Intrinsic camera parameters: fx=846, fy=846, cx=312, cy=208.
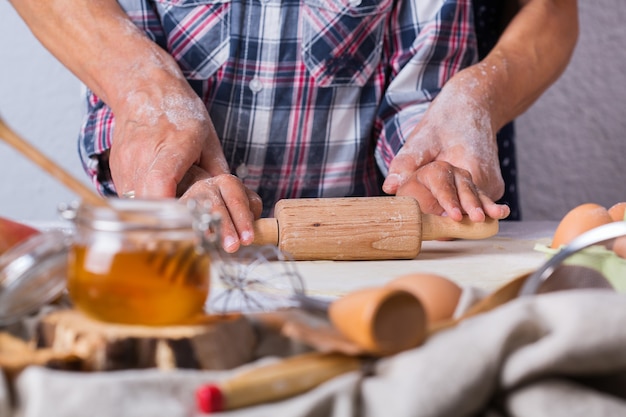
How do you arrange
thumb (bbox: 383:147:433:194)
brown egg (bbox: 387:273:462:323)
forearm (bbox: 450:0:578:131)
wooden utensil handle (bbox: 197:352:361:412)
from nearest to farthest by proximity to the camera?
wooden utensil handle (bbox: 197:352:361:412), brown egg (bbox: 387:273:462:323), thumb (bbox: 383:147:433:194), forearm (bbox: 450:0:578:131)

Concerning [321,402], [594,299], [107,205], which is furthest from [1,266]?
[594,299]

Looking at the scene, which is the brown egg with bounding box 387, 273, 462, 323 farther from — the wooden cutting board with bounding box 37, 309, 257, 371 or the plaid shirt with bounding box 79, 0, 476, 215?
the plaid shirt with bounding box 79, 0, 476, 215

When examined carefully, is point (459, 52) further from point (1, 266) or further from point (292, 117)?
point (1, 266)

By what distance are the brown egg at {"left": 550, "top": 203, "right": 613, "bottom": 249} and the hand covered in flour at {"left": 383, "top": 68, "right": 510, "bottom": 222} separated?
18cm

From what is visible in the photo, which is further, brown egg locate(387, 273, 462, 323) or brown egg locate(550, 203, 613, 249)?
brown egg locate(550, 203, 613, 249)

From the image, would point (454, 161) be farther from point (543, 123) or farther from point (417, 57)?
point (543, 123)

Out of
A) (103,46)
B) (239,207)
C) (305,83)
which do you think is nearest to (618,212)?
(239,207)

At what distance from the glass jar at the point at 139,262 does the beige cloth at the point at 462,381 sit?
0.04 meters

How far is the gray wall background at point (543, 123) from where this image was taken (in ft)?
6.85

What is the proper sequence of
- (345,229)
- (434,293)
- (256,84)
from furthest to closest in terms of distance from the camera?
(256,84)
(345,229)
(434,293)

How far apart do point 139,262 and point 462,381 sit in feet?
0.60

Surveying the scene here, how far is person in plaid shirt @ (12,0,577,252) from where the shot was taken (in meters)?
1.17

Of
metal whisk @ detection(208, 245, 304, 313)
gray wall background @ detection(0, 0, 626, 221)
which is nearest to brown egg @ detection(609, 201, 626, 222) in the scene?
metal whisk @ detection(208, 245, 304, 313)

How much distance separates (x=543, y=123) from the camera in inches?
84.3
